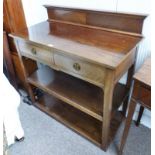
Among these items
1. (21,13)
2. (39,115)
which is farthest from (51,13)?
(39,115)

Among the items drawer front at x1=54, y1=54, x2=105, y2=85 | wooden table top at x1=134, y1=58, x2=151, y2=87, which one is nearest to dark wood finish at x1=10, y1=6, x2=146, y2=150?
drawer front at x1=54, y1=54, x2=105, y2=85

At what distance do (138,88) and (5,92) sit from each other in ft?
3.00

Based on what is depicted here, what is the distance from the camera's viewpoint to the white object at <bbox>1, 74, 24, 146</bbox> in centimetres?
123

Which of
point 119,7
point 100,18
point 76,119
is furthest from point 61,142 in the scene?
point 119,7

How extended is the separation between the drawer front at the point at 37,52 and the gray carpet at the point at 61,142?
678mm

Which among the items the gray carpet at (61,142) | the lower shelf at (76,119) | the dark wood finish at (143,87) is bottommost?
the gray carpet at (61,142)

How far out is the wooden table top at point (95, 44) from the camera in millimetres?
944

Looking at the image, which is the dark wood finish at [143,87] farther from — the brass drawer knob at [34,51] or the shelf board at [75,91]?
the brass drawer knob at [34,51]

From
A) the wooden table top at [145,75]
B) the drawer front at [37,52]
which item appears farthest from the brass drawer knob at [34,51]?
the wooden table top at [145,75]

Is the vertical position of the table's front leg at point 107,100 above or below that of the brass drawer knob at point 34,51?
below

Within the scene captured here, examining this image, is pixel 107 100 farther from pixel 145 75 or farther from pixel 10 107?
pixel 10 107

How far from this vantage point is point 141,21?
110 centimetres

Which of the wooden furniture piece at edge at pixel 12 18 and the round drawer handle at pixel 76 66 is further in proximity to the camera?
the wooden furniture piece at edge at pixel 12 18

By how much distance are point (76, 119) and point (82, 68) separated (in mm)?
727
